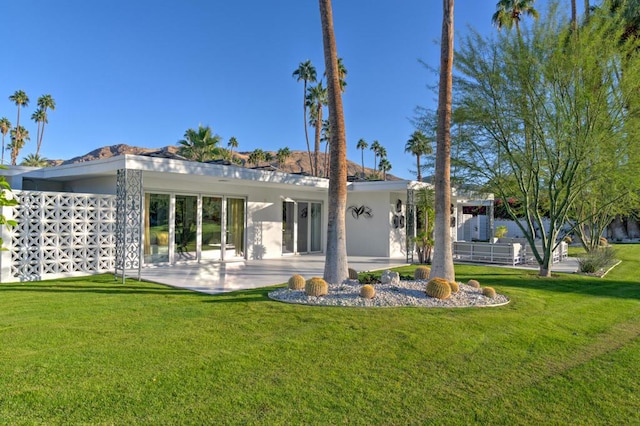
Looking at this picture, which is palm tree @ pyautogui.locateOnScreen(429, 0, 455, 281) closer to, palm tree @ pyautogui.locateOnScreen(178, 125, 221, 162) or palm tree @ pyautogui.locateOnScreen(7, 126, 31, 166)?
palm tree @ pyautogui.locateOnScreen(178, 125, 221, 162)

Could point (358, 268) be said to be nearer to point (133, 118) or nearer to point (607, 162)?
point (607, 162)

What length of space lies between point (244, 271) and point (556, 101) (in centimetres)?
980

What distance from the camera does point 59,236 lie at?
11.3 m

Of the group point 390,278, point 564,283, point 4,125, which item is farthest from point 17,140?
point 564,283

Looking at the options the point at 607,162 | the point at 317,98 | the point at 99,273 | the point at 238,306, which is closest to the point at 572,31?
the point at 607,162

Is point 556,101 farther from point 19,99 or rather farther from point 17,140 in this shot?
point 17,140

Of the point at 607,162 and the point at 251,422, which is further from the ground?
the point at 607,162

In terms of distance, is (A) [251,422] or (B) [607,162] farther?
(B) [607,162]

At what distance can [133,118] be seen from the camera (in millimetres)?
42219

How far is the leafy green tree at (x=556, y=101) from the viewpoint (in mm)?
10836

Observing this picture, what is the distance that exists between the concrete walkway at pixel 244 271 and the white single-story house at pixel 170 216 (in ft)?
2.85

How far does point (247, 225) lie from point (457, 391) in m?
13.1

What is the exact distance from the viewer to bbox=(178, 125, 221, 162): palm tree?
2839 centimetres

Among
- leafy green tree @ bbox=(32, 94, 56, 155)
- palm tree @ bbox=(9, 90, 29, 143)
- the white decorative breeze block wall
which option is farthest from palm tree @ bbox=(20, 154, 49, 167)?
the white decorative breeze block wall
